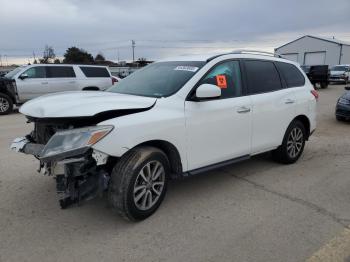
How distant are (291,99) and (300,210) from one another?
6.98 feet

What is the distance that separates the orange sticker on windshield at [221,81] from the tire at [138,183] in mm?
1293

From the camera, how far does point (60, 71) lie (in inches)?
562

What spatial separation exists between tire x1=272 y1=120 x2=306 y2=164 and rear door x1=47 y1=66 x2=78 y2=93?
10702 millimetres

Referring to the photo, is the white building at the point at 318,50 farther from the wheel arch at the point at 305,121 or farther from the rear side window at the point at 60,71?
the wheel arch at the point at 305,121

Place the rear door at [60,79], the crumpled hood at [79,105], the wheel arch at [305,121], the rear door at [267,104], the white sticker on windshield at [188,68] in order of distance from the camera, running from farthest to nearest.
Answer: the rear door at [60,79]
the wheel arch at [305,121]
the rear door at [267,104]
the white sticker on windshield at [188,68]
the crumpled hood at [79,105]

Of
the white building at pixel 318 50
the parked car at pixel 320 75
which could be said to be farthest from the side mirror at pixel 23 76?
the white building at pixel 318 50

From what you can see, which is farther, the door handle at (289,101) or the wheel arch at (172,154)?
the door handle at (289,101)

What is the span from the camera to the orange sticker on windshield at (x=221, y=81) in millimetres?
4449

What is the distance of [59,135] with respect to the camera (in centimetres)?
334

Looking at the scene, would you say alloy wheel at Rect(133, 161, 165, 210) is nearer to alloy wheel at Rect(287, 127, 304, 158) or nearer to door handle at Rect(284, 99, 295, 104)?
door handle at Rect(284, 99, 295, 104)

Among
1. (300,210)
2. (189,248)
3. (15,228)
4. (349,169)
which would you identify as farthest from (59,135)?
(349,169)

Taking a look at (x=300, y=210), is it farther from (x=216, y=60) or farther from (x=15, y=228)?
(x=15, y=228)

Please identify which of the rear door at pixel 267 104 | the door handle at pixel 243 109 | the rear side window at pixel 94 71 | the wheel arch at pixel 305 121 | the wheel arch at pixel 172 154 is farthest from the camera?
the rear side window at pixel 94 71

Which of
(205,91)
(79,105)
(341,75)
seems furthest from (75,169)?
(341,75)
